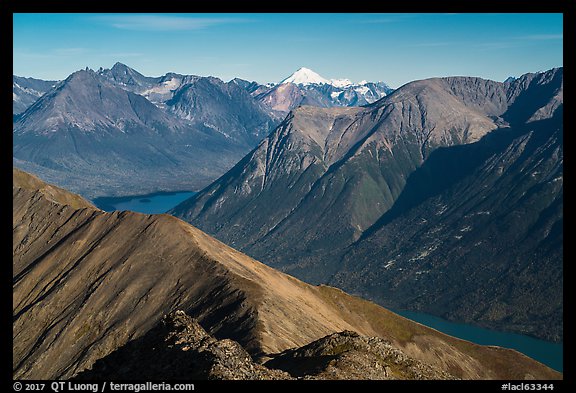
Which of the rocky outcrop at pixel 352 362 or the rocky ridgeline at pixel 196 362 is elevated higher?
the rocky ridgeline at pixel 196 362

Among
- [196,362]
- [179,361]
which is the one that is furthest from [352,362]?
[196,362]

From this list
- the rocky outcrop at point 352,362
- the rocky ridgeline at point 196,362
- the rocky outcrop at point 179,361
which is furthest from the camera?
the rocky outcrop at point 352,362

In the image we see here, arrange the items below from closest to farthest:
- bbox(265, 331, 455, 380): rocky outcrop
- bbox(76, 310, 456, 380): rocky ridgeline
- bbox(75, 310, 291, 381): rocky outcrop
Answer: bbox(75, 310, 291, 381): rocky outcrop → bbox(76, 310, 456, 380): rocky ridgeline → bbox(265, 331, 455, 380): rocky outcrop

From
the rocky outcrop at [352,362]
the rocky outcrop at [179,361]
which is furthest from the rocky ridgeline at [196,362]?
the rocky outcrop at [352,362]

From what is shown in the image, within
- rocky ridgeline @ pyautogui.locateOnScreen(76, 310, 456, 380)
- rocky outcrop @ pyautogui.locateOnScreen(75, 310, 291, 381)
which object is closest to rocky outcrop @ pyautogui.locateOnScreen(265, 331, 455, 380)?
rocky ridgeline @ pyautogui.locateOnScreen(76, 310, 456, 380)

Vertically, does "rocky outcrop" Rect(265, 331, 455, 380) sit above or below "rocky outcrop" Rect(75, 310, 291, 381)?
below

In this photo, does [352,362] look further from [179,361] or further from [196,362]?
[196,362]

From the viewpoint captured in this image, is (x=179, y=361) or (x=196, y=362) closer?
(x=196, y=362)

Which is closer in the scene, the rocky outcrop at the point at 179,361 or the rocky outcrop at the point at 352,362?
the rocky outcrop at the point at 179,361

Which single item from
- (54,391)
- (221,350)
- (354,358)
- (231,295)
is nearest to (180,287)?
(231,295)

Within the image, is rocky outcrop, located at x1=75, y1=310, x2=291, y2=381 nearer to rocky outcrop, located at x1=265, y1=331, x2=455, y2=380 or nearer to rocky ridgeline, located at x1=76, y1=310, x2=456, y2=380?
rocky ridgeline, located at x1=76, y1=310, x2=456, y2=380

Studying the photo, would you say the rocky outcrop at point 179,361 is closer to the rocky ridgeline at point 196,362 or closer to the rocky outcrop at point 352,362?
the rocky ridgeline at point 196,362
